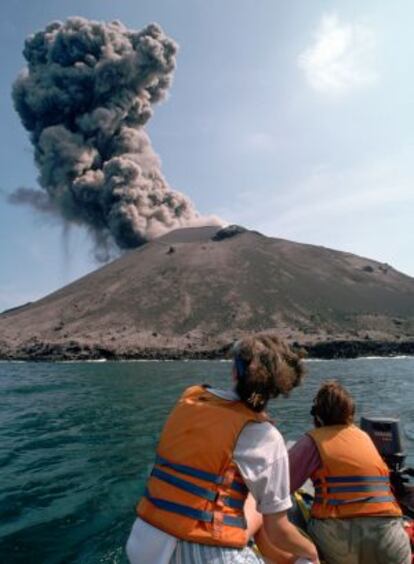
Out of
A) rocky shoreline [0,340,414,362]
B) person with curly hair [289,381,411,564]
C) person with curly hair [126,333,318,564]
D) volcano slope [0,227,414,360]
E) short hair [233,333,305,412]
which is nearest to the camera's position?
person with curly hair [126,333,318,564]

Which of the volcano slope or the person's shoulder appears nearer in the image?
the person's shoulder

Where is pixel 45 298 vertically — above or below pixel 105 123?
below

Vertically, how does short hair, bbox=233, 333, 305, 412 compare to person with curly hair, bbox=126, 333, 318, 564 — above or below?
above

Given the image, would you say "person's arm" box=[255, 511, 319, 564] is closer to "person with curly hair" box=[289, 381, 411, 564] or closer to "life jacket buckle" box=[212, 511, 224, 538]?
"life jacket buckle" box=[212, 511, 224, 538]

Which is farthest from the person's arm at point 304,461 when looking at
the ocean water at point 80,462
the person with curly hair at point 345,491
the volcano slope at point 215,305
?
the volcano slope at point 215,305

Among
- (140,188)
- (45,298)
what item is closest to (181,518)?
(140,188)

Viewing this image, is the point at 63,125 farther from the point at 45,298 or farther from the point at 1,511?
the point at 1,511

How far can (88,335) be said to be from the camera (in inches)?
4579

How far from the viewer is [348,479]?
5.48m

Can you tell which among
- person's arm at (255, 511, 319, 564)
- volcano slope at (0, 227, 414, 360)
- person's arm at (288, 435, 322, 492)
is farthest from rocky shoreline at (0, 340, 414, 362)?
person's arm at (255, 511, 319, 564)

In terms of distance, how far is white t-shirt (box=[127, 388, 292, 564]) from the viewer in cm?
351

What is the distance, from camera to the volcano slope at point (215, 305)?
10388 cm

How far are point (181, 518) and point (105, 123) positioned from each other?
14916cm

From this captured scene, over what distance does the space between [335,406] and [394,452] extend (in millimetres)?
2897
